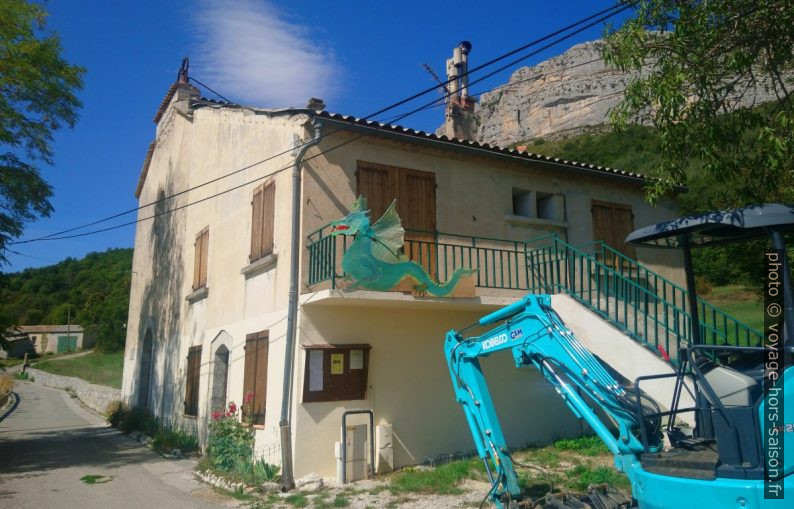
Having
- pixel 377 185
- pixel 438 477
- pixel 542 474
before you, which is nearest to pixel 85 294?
pixel 377 185

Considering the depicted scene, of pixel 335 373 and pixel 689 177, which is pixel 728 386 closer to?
pixel 335 373

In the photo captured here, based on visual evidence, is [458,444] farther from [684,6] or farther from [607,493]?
[684,6]

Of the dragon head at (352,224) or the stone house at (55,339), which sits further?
the stone house at (55,339)

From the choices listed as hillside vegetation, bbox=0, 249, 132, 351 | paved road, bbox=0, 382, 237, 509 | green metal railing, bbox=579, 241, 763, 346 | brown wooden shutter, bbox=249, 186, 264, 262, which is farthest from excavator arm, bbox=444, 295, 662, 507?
hillside vegetation, bbox=0, 249, 132, 351

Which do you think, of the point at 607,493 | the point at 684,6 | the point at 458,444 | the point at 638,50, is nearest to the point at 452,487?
the point at 458,444

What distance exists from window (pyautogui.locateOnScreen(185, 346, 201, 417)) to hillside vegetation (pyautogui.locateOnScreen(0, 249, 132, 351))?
4226 cm

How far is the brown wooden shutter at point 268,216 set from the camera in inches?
419

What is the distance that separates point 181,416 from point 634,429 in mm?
12147

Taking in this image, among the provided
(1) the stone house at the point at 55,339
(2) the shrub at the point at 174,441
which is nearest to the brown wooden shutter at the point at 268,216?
(2) the shrub at the point at 174,441

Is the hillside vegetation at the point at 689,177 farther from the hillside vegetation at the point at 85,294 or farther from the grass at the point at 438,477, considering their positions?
the hillside vegetation at the point at 85,294

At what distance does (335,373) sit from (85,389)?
26314 mm

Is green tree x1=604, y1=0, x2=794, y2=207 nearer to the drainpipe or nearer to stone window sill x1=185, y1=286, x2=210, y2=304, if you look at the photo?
the drainpipe

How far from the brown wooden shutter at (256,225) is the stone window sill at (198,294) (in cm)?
278

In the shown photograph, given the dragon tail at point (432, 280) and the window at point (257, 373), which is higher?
the dragon tail at point (432, 280)
